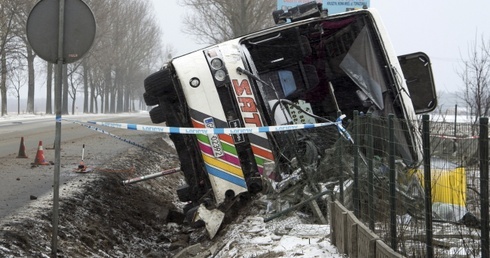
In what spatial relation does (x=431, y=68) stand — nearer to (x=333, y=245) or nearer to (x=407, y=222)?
(x=333, y=245)

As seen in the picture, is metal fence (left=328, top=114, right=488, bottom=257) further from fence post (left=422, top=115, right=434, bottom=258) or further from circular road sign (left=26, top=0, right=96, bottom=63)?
circular road sign (left=26, top=0, right=96, bottom=63)

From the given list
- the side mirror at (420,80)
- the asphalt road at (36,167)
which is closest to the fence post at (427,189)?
the asphalt road at (36,167)

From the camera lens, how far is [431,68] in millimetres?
9164

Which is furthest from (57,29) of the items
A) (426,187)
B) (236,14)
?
(236,14)


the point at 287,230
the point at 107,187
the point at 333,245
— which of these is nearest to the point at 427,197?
the point at 333,245

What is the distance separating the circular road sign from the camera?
19.6ft

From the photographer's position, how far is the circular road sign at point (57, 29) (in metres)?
5.98

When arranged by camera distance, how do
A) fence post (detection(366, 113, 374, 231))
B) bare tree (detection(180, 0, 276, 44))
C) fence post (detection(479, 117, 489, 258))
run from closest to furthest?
fence post (detection(479, 117, 489, 258)) < fence post (detection(366, 113, 374, 231)) < bare tree (detection(180, 0, 276, 44))

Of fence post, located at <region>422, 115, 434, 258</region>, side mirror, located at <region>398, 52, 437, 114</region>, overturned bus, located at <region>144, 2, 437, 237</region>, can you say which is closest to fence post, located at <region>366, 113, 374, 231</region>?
fence post, located at <region>422, 115, 434, 258</region>

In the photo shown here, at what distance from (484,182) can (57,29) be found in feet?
14.0

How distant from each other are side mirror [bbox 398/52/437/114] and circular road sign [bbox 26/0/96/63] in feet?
15.6

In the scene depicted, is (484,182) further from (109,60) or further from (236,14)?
(109,60)

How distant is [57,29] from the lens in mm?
6035

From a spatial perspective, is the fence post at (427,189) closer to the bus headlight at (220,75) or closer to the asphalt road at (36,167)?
the bus headlight at (220,75)
